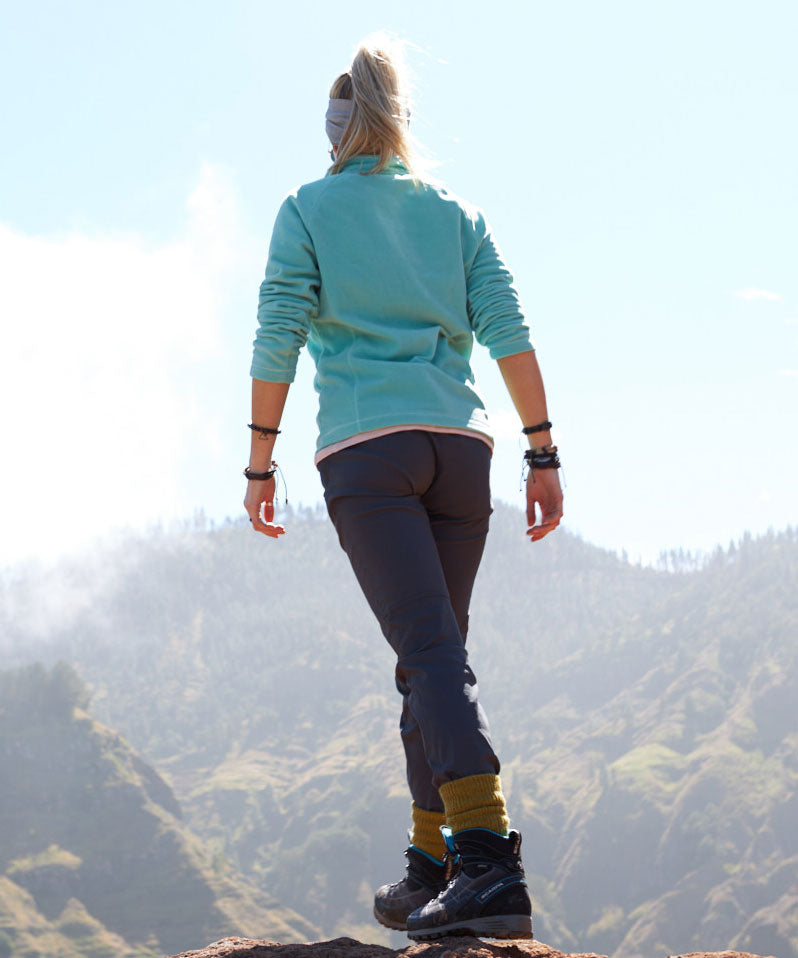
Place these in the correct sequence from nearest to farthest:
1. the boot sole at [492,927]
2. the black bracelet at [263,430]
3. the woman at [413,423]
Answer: the boot sole at [492,927]
the woman at [413,423]
the black bracelet at [263,430]

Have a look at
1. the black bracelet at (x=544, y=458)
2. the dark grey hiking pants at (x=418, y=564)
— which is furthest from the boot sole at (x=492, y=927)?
the black bracelet at (x=544, y=458)

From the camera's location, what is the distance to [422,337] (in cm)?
394

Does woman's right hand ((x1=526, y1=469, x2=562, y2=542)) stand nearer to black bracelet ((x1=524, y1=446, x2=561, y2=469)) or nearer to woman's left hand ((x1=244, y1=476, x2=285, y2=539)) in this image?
black bracelet ((x1=524, y1=446, x2=561, y2=469))

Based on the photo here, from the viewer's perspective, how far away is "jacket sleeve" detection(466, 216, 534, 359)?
4.14 m

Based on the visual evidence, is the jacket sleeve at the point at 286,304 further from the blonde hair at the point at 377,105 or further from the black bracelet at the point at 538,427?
the black bracelet at the point at 538,427

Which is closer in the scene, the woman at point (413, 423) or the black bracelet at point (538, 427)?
the woman at point (413, 423)

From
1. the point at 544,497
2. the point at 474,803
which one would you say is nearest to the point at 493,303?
the point at 544,497

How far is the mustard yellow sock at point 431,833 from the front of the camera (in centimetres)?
406

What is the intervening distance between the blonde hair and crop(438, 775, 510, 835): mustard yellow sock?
7.77 feet

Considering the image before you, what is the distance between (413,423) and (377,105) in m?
1.31

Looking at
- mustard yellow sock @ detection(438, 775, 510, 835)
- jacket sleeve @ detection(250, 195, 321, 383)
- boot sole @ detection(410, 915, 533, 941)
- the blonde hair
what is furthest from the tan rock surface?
the blonde hair

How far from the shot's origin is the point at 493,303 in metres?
4.19

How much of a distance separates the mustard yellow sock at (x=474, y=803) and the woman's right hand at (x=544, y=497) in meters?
1.08

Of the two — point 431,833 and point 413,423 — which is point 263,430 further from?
point 431,833
